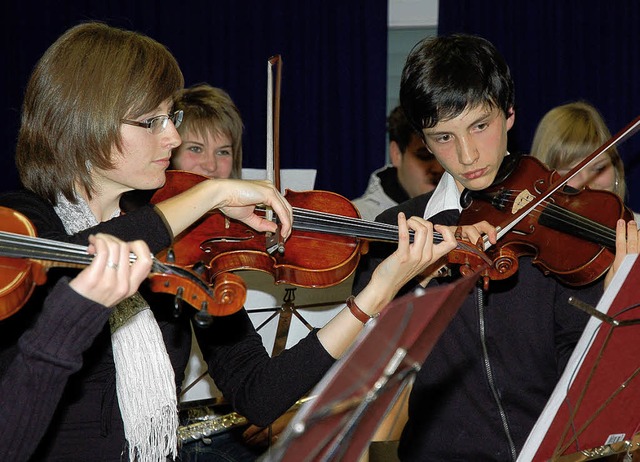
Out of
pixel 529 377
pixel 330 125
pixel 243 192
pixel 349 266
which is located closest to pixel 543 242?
pixel 529 377

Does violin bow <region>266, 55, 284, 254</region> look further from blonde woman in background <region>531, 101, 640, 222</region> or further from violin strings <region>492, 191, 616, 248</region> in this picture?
blonde woman in background <region>531, 101, 640, 222</region>

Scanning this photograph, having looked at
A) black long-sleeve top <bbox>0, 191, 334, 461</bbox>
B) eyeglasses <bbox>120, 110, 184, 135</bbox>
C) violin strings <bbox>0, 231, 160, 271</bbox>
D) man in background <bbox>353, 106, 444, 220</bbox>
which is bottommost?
man in background <bbox>353, 106, 444, 220</bbox>

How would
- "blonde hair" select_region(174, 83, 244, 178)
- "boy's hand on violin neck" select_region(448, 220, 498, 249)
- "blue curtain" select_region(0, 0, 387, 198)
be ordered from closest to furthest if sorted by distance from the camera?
"boy's hand on violin neck" select_region(448, 220, 498, 249) < "blonde hair" select_region(174, 83, 244, 178) < "blue curtain" select_region(0, 0, 387, 198)

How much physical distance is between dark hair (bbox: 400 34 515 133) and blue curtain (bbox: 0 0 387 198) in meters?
2.05

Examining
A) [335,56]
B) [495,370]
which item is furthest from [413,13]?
[495,370]

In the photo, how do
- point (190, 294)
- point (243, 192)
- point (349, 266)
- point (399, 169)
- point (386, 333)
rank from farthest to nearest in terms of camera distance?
point (399, 169) < point (349, 266) < point (243, 192) < point (190, 294) < point (386, 333)

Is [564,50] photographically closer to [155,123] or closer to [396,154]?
[396,154]

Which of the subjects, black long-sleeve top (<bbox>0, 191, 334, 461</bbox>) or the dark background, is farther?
the dark background

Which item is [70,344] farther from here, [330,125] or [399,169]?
[330,125]

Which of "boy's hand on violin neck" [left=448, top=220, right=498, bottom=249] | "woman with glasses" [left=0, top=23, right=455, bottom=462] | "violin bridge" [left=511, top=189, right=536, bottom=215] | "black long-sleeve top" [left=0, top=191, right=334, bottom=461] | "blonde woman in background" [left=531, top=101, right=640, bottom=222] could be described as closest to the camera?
"black long-sleeve top" [left=0, top=191, right=334, bottom=461]

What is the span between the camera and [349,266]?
161cm

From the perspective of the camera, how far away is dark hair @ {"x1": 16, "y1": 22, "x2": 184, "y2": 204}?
1.41 metres

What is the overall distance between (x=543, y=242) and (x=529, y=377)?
292 millimetres

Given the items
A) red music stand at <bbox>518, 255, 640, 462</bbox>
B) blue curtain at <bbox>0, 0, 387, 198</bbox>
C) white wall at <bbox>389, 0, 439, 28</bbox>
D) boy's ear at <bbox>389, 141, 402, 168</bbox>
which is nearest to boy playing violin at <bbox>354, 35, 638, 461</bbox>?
red music stand at <bbox>518, 255, 640, 462</bbox>
